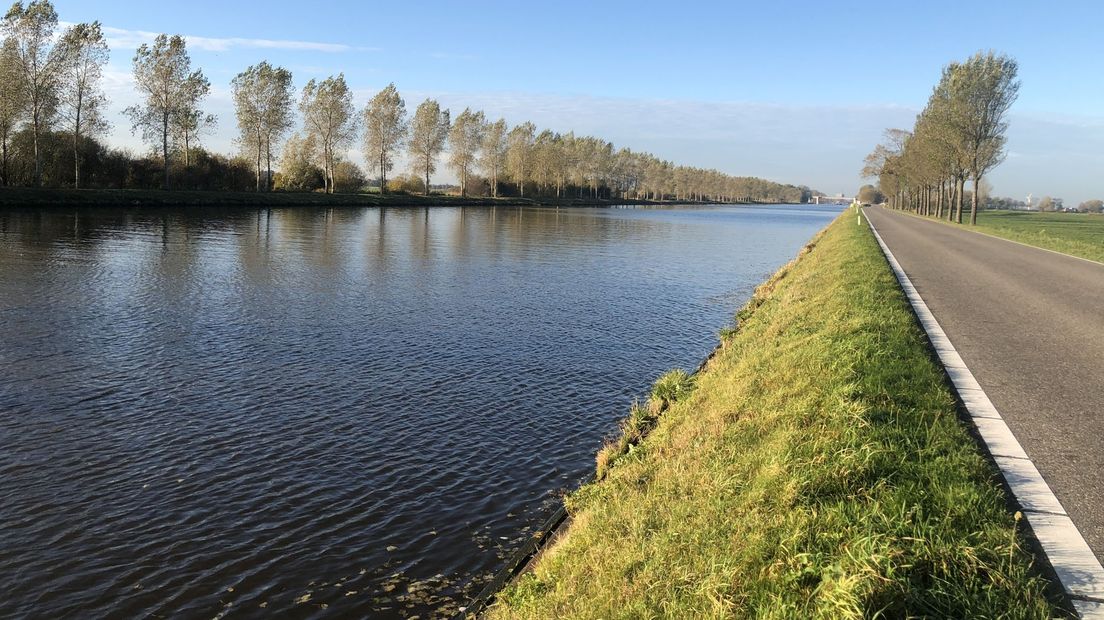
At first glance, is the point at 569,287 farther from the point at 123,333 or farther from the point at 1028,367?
the point at 1028,367

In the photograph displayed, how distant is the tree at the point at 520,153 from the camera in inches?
5039

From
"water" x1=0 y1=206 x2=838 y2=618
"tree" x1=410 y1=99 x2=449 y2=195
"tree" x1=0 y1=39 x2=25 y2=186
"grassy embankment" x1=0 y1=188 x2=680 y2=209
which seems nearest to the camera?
"water" x1=0 y1=206 x2=838 y2=618

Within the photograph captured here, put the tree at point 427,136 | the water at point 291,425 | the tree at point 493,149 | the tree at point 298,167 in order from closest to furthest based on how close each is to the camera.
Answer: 1. the water at point 291,425
2. the tree at point 298,167
3. the tree at point 427,136
4. the tree at point 493,149

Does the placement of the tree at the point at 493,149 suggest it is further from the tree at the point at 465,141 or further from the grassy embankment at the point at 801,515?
the grassy embankment at the point at 801,515

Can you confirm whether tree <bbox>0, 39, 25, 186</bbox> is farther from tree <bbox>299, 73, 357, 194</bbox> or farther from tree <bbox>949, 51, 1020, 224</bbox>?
tree <bbox>949, 51, 1020, 224</bbox>

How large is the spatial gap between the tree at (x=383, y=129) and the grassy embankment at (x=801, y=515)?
3756 inches

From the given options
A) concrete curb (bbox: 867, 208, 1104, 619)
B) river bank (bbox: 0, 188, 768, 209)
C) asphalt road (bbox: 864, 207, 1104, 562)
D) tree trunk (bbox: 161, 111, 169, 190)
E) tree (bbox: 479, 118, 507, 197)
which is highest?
tree (bbox: 479, 118, 507, 197)

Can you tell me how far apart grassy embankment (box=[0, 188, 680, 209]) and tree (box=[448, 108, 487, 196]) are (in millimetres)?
11785

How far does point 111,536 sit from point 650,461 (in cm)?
558

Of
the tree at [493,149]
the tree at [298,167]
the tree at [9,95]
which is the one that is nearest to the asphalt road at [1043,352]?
the tree at [9,95]

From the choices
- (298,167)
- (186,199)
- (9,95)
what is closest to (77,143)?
(9,95)

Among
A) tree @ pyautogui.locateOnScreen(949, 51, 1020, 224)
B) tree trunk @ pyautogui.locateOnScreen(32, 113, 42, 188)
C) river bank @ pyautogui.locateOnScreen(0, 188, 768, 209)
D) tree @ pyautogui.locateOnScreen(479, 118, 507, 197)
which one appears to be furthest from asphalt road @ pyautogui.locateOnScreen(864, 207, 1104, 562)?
tree @ pyautogui.locateOnScreen(479, 118, 507, 197)

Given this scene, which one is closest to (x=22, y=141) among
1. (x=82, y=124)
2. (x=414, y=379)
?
(x=82, y=124)

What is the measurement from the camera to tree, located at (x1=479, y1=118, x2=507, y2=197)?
394ft
